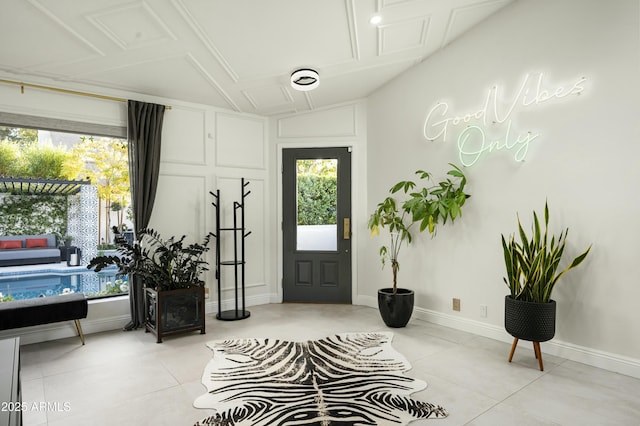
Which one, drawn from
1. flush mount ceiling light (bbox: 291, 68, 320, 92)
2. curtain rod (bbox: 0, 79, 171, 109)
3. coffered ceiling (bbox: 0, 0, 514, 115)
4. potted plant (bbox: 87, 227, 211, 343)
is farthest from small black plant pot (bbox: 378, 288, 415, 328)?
curtain rod (bbox: 0, 79, 171, 109)

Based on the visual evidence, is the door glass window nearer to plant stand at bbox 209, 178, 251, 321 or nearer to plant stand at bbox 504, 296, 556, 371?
plant stand at bbox 209, 178, 251, 321

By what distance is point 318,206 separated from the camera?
5.38 m

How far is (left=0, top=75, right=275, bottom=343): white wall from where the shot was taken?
3877 millimetres

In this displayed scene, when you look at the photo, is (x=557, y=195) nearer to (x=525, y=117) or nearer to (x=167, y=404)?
(x=525, y=117)

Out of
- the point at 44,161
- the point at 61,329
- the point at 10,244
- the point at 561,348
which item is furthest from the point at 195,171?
the point at 561,348

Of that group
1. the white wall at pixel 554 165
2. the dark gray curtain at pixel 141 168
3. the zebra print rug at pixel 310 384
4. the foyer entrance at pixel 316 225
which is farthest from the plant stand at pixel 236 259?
the white wall at pixel 554 165

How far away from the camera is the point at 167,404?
2469mm

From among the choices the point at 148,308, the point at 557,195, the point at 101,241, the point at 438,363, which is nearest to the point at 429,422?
the point at 438,363

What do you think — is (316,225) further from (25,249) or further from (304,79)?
(25,249)

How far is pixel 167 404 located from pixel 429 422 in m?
1.64

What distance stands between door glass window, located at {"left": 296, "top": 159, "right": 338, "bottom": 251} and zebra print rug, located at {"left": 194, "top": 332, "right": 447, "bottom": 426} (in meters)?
1.87

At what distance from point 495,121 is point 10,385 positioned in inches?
159

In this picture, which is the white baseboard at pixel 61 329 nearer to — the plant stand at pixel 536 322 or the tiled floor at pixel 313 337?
the tiled floor at pixel 313 337

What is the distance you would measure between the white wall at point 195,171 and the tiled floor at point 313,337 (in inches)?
34.7
